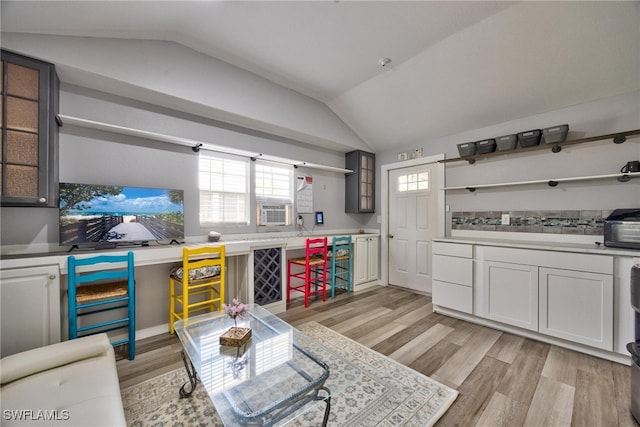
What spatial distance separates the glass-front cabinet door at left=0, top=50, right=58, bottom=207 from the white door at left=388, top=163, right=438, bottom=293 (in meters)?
4.31

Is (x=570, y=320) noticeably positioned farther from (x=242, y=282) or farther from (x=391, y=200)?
(x=242, y=282)

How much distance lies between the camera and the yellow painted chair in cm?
249

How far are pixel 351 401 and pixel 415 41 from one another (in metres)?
3.28

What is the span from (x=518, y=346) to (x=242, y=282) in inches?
120

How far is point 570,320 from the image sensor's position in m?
2.36

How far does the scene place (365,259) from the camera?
14.3 feet

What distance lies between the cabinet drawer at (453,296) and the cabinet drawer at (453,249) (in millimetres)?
383

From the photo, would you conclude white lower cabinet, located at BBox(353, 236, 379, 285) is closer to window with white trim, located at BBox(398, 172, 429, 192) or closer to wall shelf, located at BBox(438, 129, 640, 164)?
window with white trim, located at BBox(398, 172, 429, 192)

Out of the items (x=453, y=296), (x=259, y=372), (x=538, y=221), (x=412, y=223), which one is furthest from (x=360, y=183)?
(x=259, y=372)

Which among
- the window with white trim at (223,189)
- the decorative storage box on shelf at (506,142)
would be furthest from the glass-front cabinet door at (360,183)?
the decorative storage box on shelf at (506,142)

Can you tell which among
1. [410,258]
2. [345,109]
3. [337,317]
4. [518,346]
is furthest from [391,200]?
[518,346]

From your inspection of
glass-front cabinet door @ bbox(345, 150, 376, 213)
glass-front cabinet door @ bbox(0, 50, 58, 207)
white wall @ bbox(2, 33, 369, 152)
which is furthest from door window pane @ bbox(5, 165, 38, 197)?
glass-front cabinet door @ bbox(345, 150, 376, 213)

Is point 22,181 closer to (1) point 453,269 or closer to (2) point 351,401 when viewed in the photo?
(2) point 351,401

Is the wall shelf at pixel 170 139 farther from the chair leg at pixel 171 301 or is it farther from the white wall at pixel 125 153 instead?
the chair leg at pixel 171 301
